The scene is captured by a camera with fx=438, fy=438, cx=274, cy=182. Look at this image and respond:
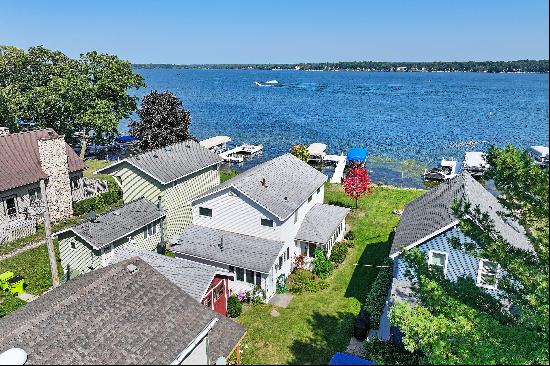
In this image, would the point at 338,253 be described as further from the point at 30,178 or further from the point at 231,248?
the point at 30,178

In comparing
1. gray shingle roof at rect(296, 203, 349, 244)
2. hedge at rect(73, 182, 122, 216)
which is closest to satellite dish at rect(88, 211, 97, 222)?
hedge at rect(73, 182, 122, 216)

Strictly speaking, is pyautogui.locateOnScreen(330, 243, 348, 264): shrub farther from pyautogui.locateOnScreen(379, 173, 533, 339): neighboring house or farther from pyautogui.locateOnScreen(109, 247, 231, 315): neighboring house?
pyautogui.locateOnScreen(109, 247, 231, 315): neighboring house

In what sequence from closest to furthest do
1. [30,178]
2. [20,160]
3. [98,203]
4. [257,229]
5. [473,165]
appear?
[257,229] → [30,178] → [20,160] → [98,203] → [473,165]

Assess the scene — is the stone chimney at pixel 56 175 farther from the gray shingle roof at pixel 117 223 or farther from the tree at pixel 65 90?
the tree at pixel 65 90

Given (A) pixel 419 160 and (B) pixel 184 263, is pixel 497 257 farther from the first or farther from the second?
(A) pixel 419 160

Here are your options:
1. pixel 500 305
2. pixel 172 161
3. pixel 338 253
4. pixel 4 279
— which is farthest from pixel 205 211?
pixel 500 305
